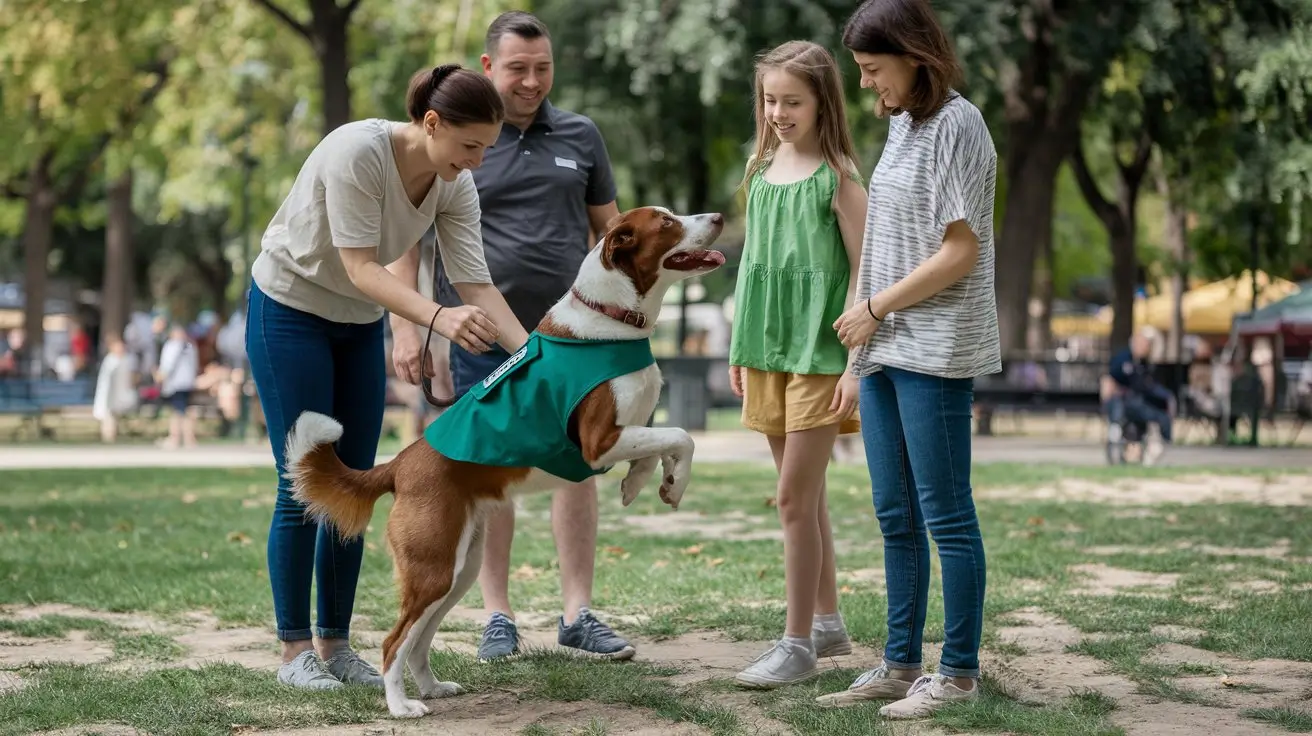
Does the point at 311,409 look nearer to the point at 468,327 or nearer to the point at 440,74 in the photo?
the point at 468,327

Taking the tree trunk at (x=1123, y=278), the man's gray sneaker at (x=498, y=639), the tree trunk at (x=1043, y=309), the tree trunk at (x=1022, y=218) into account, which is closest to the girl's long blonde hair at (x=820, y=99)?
the man's gray sneaker at (x=498, y=639)

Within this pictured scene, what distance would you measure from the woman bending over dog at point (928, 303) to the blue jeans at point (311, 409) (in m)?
1.77

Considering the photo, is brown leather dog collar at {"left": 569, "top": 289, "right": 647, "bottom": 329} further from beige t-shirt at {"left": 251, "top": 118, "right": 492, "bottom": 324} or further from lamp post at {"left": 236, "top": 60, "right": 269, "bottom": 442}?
lamp post at {"left": 236, "top": 60, "right": 269, "bottom": 442}

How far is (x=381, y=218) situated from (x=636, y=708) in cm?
183

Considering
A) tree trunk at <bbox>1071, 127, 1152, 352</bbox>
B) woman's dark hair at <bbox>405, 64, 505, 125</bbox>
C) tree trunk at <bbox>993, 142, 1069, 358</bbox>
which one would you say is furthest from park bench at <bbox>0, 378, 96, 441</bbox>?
woman's dark hair at <bbox>405, 64, 505, 125</bbox>

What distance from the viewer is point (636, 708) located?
15.5 feet

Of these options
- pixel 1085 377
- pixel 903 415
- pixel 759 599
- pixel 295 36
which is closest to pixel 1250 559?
pixel 759 599

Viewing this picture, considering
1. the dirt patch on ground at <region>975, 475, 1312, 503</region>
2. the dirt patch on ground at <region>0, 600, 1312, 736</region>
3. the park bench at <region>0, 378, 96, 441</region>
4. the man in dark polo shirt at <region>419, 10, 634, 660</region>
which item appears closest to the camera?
the dirt patch on ground at <region>0, 600, 1312, 736</region>

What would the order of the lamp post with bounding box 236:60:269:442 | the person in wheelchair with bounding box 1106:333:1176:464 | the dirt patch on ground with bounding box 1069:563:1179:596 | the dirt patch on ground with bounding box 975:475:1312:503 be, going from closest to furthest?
1. the dirt patch on ground with bounding box 1069:563:1179:596
2. the dirt patch on ground with bounding box 975:475:1312:503
3. the person in wheelchair with bounding box 1106:333:1176:464
4. the lamp post with bounding box 236:60:269:442

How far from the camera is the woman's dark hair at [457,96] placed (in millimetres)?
4664

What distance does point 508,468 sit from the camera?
4.70 metres

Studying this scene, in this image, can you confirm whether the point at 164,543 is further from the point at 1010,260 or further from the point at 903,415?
the point at 1010,260

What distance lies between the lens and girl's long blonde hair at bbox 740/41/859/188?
16.4ft

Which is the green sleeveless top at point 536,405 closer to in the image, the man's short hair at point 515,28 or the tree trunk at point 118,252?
the man's short hair at point 515,28
